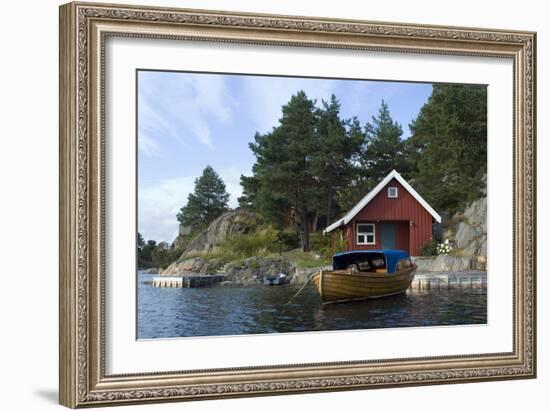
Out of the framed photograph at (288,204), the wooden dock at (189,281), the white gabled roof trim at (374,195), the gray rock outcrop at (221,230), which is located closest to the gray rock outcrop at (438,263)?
the framed photograph at (288,204)

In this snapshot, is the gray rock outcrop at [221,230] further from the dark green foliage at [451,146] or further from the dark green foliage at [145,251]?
the dark green foliage at [451,146]

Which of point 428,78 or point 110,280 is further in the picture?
point 428,78

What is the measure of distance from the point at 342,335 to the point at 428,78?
2.44 meters

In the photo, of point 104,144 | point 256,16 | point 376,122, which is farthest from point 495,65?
point 104,144

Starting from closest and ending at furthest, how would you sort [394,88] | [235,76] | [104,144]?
[104,144]
[235,76]
[394,88]

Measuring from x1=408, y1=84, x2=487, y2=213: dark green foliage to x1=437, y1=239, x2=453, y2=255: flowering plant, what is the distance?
318 mm

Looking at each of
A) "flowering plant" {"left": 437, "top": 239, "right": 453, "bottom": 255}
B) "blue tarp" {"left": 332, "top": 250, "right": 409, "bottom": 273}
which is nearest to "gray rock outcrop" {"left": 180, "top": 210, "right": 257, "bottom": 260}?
"blue tarp" {"left": 332, "top": 250, "right": 409, "bottom": 273}

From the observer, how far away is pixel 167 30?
26.5 feet

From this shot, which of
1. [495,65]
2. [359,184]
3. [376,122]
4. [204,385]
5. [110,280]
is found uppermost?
[495,65]

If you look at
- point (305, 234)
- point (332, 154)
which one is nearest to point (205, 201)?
point (305, 234)

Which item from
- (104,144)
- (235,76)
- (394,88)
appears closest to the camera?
(104,144)

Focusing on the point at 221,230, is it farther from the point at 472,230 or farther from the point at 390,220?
the point at 472,230

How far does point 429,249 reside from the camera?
29.8 feet

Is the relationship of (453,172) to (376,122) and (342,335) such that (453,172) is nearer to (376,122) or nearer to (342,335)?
(376,122)
